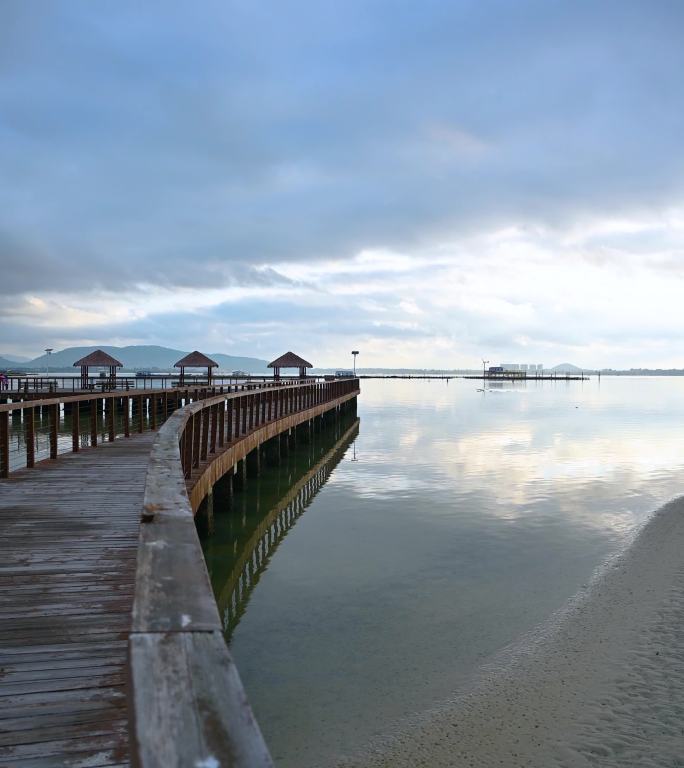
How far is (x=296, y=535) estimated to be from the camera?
11016mm

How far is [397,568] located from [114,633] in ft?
18.9

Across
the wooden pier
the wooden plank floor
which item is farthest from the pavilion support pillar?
the wooden plank floor

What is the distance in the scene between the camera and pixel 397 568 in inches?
348

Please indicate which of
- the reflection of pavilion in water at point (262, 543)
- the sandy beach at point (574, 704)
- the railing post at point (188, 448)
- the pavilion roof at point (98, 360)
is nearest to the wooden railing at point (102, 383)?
the pavilion roof at point (98, 360)

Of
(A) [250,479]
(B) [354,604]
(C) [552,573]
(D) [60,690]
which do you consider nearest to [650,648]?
(C) [552,573]

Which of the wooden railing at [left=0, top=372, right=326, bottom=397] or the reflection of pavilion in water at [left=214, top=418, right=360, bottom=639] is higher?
the wooden railing at [left=0, top=372, right=326, bottom=397]

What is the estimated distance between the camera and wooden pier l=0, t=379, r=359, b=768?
4.28 ft

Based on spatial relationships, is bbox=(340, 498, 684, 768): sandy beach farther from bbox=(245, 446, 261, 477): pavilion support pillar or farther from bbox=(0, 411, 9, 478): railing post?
bbox=(245, 446, 261, 477): pavilion support pillar

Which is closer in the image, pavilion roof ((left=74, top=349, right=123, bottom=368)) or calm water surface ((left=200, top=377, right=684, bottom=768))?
calm water surface ((left=200, top=377, right=684, bottom=768))

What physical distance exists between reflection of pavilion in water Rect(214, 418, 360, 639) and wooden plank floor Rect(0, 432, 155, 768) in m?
1.79

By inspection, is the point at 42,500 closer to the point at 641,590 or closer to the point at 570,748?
the point at 570,748

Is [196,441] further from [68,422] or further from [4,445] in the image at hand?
[68,422]

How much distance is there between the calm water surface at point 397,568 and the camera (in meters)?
5.32

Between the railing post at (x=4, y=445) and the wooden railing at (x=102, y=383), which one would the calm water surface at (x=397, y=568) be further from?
the wooden railing at (x=102, y=383)
